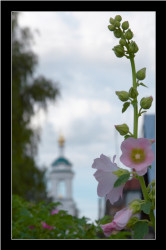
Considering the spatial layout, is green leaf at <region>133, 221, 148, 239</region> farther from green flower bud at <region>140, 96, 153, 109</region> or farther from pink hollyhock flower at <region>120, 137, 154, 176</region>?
green flower bud at <region>140, 96, 153, 109</region>

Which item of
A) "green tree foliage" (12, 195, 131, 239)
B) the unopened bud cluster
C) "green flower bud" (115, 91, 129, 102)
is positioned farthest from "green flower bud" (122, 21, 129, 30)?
"green tree foliage" (12, 195, 131, 239)

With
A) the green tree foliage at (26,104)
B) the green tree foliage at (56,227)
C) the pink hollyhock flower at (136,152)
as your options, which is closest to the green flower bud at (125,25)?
the pink hollyhock flower at (136,152)

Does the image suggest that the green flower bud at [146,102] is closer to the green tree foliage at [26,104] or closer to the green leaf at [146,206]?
the green leaf at [146,206]

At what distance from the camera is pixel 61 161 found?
141ft

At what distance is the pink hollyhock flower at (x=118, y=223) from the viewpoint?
3.02 feet

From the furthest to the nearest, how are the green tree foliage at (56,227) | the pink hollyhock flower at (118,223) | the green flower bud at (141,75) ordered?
the green tree foliage at (56,227) → the green flower bud at (141,75) → the pink hollyhock flower at (118,223)

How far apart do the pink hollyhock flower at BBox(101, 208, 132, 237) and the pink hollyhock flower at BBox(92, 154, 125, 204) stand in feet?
0.16

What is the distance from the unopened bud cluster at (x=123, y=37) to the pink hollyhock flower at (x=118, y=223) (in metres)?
0.34

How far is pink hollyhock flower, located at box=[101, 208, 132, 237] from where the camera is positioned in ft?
3.02

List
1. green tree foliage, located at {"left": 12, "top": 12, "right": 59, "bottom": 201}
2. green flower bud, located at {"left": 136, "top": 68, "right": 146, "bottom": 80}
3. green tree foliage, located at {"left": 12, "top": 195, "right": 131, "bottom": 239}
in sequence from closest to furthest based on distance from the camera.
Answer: green flower bud, located at {"left": 136, "top": 68, "right": 146, "bottom": 80} → green tree foliage, located at {"left": 12, "top": 195, "right": 131, "bottom": 239} → green tree foliage, located at {"left": 12, "top": 12, "right": 59, "bottom": 201}

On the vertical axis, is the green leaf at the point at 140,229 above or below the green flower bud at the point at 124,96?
below
